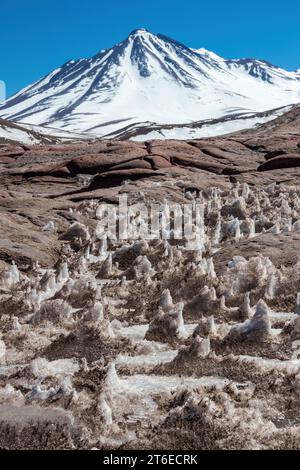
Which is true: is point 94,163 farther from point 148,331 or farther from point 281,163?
point 148,331

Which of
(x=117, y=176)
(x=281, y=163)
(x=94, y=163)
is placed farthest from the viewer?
(x=281, y=163)

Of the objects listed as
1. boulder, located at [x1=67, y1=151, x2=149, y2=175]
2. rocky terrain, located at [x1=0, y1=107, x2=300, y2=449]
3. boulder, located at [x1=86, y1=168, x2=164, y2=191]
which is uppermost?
boulder, located at [x1=67, y1=151, x2=149, y2=175]

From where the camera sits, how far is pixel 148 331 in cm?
1252

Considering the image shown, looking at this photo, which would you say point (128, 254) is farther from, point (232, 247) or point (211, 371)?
point (211, 371)

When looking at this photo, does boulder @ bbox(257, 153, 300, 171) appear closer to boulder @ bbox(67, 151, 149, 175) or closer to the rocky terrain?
boulder @ bbox(67, 151, 149, 175)

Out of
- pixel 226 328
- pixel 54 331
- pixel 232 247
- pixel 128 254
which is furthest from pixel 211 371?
pixel 128 254

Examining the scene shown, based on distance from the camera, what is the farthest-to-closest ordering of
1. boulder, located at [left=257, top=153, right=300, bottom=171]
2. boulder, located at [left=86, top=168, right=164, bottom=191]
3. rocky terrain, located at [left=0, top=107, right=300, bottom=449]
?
boulder, located at [left=257, top=153, right=300, bottom=171]
boulder, located at [left=86, top=168, right=164, bottom=191]
rocky terrain, located at [left=0, top=107, right=300, bottom=449]

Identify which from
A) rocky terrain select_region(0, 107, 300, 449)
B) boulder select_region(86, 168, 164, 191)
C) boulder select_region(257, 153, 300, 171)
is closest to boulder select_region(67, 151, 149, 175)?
boulder select_region(86, 168, 164, 191)

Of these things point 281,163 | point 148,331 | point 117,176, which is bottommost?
point 148,331

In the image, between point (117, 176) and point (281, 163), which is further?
point (281, 163)

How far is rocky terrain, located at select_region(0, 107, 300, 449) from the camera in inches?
326

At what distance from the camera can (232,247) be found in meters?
18.6

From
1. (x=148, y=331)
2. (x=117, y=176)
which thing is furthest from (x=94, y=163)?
(x=148, y=331)

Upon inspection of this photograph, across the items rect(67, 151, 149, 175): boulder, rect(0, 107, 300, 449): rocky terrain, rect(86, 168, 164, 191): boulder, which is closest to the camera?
rect(0, 107, 300, 449): rocky terrain
